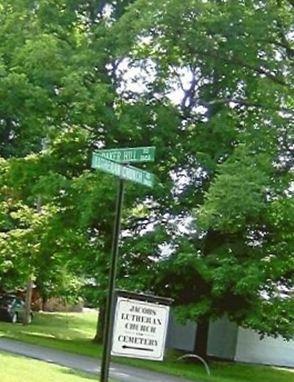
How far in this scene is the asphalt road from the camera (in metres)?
17.1

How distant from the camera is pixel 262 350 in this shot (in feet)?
94.0

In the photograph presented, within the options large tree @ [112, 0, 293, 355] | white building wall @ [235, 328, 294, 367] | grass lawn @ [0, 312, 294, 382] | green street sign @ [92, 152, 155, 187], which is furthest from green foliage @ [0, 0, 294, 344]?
green street sign @ [92, 152, 155, 187]

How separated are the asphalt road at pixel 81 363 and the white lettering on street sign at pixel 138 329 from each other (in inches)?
381

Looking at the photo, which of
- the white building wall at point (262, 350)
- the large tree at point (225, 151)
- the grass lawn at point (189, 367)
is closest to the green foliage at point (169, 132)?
the large tree at point (225, 151)

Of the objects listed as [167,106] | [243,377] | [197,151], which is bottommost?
[243,377]

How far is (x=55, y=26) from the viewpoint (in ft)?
71.0

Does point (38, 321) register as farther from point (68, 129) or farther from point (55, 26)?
point (55, 26)

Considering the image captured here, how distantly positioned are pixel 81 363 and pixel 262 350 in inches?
465

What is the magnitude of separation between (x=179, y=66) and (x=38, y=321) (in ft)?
66.6

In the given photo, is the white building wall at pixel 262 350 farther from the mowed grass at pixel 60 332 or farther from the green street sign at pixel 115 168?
the green street sign at pixel 115 168

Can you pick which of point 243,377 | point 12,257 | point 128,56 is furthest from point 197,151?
point 12,257

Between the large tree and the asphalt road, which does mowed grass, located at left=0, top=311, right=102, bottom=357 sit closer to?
the asphalt road

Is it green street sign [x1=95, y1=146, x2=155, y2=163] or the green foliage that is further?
the green foliage

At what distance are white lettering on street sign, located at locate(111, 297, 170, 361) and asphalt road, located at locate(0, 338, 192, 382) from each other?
9.69 metres
